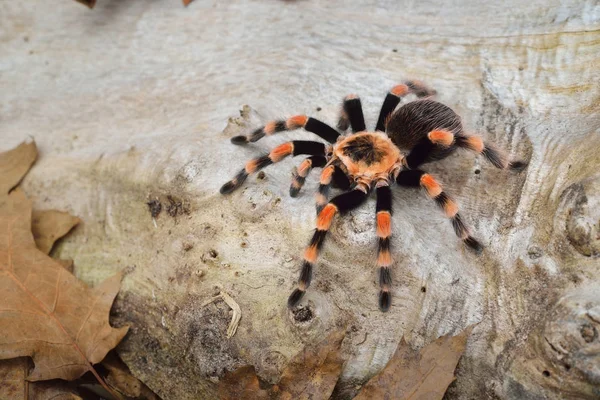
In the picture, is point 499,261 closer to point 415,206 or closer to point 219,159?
point 415,206

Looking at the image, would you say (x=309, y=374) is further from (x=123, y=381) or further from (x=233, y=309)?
(x=123, y=381)

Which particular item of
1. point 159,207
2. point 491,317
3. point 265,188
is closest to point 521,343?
point 491,317

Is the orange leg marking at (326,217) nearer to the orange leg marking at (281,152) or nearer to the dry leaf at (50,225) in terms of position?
the orange leg marking at (281,152)

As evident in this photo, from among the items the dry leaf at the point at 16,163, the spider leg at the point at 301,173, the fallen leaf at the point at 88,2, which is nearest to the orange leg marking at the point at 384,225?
the spider leg at the point at 301,173

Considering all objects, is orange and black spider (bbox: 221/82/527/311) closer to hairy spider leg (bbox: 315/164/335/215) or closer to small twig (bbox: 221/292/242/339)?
hairy spider leg (bbox: 315/164/335/215)

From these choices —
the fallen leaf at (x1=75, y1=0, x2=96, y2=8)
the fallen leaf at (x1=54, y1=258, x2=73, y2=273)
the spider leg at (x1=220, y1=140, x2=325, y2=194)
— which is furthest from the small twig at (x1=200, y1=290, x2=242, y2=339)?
the fallen leaf at (x1=75, y1=0, x2=96, y2=8)

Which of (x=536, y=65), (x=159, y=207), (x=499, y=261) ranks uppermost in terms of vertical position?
(x=536, y=65)

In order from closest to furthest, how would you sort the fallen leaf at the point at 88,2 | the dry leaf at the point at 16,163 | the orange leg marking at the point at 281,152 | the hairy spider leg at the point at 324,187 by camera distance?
the hairy spider leg at the point at 324,187 → the orange leg marking at the point at 281,152 → the dry leaf at the point at 16,163 → the fallen leaf at the point at 88,2
